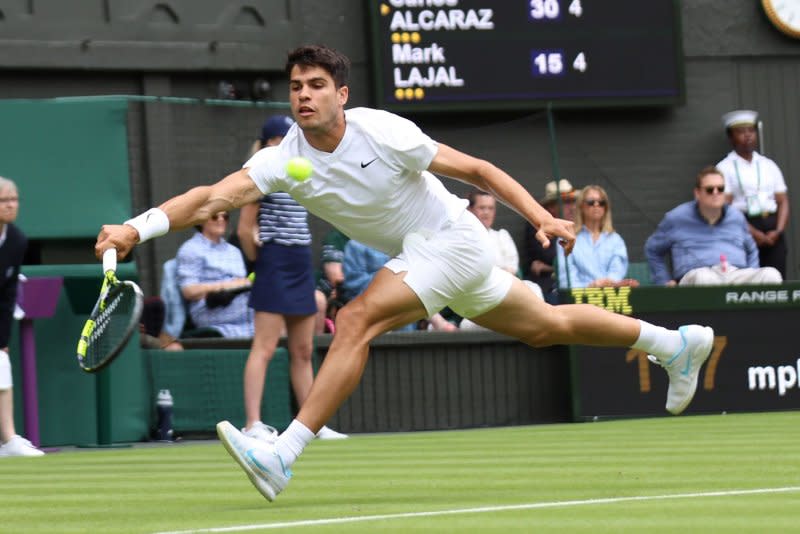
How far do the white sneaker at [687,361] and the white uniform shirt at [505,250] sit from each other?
5429 millimetres

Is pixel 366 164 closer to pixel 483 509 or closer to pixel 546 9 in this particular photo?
pixel 483 509

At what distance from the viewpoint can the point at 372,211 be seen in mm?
7371

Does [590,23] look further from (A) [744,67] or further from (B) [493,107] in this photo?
(A) [744,67]

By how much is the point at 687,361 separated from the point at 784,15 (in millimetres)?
11232

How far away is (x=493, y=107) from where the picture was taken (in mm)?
16938

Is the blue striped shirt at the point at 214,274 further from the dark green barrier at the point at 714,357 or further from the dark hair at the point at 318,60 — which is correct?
the dark hair at the point at 318,60

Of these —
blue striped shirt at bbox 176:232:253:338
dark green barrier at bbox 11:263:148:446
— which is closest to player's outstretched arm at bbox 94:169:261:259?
dark green barrier at bbox 11:263:148:446

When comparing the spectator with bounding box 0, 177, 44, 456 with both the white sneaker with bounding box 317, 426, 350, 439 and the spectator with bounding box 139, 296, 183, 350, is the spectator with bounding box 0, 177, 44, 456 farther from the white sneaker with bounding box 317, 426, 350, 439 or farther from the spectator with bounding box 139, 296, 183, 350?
the white sneaker with bounding box 317, 426, 350, 439

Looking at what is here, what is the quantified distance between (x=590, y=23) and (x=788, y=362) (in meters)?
4.21

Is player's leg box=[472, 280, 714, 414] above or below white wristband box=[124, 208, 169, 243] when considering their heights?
below

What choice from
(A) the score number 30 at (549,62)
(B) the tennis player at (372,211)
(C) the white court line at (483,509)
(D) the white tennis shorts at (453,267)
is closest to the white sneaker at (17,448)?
(B) the tennis player at (372,211)

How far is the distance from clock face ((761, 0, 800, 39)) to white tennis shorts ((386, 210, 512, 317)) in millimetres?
12006

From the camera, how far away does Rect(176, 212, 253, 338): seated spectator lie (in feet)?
42.7

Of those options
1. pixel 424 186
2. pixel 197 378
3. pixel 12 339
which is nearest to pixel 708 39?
pixel 197 378
